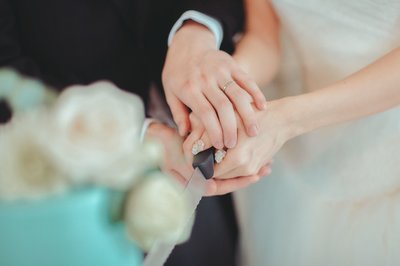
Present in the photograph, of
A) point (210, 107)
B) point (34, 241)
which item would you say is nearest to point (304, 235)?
point (210, 107)

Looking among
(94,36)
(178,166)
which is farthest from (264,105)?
(94,36)

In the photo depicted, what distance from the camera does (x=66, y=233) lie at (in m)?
→ 0.35

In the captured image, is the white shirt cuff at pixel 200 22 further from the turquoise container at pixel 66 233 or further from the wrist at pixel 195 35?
the turquoise container at pixel 66 233

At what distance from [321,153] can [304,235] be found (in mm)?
113

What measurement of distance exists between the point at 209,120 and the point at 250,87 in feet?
0.20

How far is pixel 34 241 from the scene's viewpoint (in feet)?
1.19

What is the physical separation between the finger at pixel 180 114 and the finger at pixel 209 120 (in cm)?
3

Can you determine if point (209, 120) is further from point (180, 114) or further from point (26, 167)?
point (26, 167)

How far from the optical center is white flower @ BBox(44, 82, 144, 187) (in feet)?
1.08

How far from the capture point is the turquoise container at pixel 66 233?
0.34 meters

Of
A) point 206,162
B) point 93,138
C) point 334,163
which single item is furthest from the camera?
point 334,163

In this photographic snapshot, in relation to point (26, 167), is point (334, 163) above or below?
below

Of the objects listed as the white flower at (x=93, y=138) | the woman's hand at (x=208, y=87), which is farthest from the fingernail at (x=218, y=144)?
the white flower at (x=93, y=138)

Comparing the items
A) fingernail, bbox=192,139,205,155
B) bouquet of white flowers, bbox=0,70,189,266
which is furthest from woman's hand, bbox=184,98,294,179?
bouquet of white flowers, bbox=0,70,189,266
